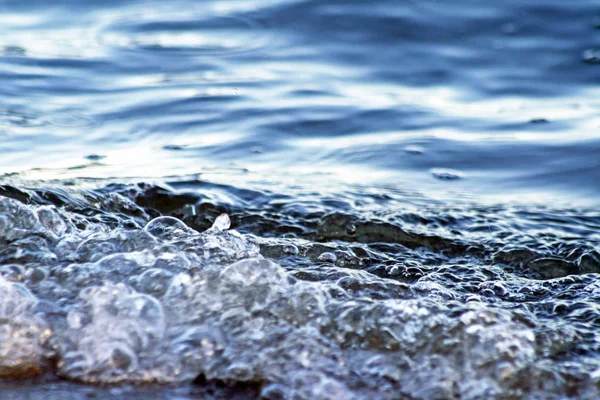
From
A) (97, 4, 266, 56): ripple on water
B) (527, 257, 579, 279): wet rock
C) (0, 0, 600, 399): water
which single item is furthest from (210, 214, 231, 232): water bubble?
(97, 4, 266, 56): ripple on water

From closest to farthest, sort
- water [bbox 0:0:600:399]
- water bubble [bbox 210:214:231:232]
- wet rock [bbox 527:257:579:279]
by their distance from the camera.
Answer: water [bbox 0:0:600:399], wet rock [bbox 527:257:579:279], water bubble [bbox 210:214:231:232]

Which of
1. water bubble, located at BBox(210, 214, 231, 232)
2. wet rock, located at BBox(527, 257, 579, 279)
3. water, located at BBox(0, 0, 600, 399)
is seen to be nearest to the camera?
water, located at BBox(0, 0, 600, 399)

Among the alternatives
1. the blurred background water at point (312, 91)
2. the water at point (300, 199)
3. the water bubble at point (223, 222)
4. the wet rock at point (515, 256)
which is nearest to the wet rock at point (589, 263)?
the water at point (300, 199)

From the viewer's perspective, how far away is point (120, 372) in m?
1.83

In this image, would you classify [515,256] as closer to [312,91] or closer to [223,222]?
[223,222]

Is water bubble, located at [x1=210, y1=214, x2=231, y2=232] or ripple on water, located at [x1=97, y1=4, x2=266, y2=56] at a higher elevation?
ripple on water, located at [x1=97, y1=4, x2=266, y2=56]

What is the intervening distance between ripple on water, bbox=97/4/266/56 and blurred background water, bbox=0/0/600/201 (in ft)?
0.06

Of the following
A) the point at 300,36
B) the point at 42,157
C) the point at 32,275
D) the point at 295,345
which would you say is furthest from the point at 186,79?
the point at 295,345

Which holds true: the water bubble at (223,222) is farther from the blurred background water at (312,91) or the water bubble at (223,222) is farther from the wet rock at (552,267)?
the wet rock at (552,267)

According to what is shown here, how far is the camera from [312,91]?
16.1 ft

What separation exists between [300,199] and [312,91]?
1.73 m

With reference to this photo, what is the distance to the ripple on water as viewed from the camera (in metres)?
5.80

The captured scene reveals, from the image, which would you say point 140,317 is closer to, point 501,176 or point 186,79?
point 501,176

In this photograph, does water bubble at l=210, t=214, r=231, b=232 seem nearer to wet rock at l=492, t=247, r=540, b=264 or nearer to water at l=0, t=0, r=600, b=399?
water at l=0, t=0, r=600, b=399
